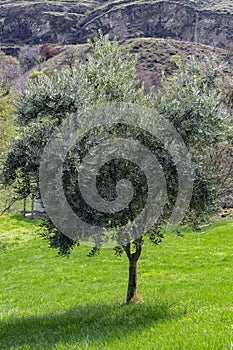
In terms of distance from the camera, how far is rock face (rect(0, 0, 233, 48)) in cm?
11188

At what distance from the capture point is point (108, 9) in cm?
13500

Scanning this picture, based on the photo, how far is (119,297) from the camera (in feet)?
41.4

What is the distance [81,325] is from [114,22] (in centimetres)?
12675

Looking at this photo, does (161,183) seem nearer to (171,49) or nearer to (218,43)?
(171,49)

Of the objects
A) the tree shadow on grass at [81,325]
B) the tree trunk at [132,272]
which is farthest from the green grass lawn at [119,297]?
the tree trunk at [132,272]

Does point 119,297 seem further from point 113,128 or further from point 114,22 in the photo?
point 114,22

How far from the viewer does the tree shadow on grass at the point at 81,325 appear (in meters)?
7.95

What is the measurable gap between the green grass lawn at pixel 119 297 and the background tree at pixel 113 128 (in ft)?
6.11

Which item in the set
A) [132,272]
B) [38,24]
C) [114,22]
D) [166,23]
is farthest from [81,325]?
[38,24]

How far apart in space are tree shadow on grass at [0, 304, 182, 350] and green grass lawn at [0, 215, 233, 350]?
22mm

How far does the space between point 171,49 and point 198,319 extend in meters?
85.7

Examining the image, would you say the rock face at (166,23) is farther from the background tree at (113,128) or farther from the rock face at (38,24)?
the background tree at (113,128)

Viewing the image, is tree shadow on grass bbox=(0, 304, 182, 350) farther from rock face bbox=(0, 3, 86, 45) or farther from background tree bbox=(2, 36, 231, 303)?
rock face bbox=(0, 3, 86, 45)

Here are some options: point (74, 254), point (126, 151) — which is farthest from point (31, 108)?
point (74, 254)
